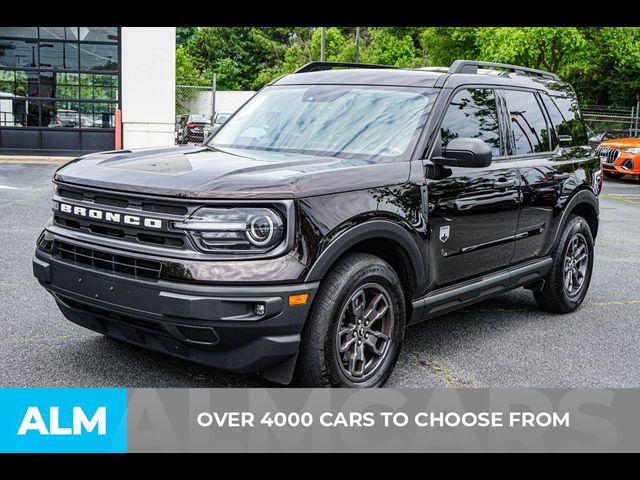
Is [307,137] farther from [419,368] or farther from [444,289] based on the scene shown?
[419,368]

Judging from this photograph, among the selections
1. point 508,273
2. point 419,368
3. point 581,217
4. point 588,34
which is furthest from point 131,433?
point 588,34

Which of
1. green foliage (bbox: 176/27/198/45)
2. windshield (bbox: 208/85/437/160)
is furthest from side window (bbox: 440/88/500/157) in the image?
green foliage (bbox: 176/27/198/45)

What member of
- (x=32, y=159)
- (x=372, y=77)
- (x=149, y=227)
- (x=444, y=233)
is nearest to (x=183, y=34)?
(x=32, y=159)

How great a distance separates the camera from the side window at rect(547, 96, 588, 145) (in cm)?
649

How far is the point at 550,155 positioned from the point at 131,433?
3953 millimetres

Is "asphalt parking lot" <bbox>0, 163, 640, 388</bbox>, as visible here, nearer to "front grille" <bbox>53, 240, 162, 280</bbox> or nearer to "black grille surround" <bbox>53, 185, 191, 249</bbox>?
"front grille" <bbox>53, 240, 162, 280</bbox>

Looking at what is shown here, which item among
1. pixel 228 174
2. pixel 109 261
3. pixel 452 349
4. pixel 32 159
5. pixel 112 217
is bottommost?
pixel 32 159

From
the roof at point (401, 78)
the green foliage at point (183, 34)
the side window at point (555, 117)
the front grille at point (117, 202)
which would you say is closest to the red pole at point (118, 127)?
the roof at point (401, 78)

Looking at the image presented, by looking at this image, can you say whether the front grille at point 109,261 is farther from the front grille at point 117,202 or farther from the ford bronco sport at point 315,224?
the front grille at point 117,202

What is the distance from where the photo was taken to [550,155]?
6141 millimetres

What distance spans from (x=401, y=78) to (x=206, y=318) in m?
2.39

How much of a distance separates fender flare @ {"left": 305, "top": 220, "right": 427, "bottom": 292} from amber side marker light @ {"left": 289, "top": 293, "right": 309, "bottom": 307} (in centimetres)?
8

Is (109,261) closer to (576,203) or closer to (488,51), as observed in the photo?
(576,203)

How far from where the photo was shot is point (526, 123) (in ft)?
19.5
